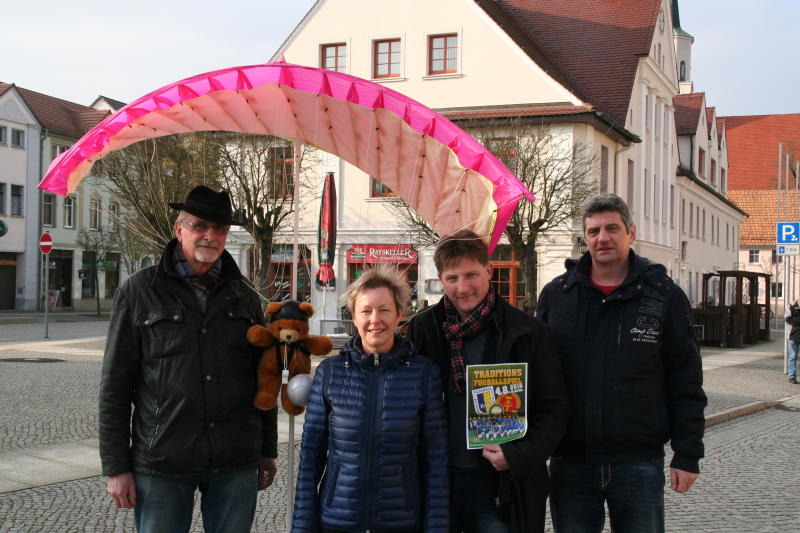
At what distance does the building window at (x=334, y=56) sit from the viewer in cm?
3008

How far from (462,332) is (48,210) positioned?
46908 mm

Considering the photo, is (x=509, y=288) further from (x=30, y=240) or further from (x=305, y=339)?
(x=30, y=240)

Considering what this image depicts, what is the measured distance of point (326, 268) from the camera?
32.8 feet

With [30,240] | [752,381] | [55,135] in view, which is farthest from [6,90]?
[752,381]

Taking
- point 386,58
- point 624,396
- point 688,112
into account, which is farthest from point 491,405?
point 688,112

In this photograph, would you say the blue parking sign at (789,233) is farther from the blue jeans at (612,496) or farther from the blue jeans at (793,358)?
the blue jeans at (612,496)

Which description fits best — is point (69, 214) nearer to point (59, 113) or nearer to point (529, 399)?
point (59, 113)

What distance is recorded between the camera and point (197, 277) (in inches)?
152

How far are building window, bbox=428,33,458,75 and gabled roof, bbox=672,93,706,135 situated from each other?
71.5 feet

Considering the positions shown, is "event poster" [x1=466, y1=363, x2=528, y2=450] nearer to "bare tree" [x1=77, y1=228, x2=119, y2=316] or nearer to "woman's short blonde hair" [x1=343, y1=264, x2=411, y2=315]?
"woman's short blonde hair" [x1=343, y1=264, x2=411, y2=315]

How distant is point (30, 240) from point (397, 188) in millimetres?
43870

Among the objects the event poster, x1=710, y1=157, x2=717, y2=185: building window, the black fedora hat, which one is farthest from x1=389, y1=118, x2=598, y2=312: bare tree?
x1=710, y1=157, x2=717, y2=185: building window

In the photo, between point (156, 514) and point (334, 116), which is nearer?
point (156, 514)

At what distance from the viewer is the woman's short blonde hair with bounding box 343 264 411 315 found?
11.7 feet
